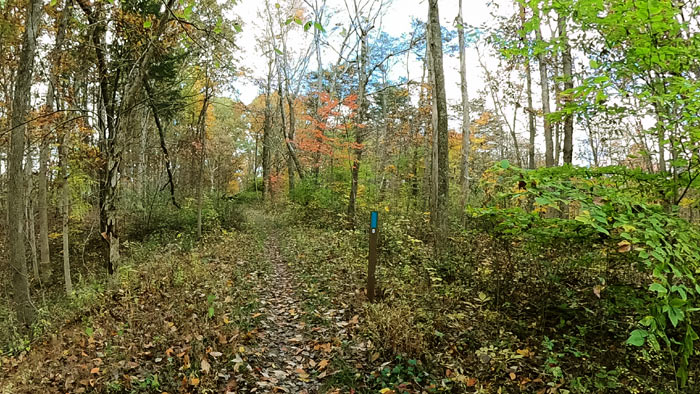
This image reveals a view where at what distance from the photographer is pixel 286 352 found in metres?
4.88

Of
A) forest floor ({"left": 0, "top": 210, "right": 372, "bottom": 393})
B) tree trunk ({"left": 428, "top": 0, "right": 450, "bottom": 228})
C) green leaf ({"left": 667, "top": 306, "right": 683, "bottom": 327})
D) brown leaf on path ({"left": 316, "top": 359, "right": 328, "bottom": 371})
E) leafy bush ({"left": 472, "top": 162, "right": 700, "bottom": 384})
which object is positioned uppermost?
tree trunk ({"left": 428, "top": 0, "right": 450, "bottom": 228})

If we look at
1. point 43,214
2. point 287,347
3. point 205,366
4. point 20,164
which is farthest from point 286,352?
point 43,214

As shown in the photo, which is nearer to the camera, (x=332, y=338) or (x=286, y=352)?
(x=286, y=352)

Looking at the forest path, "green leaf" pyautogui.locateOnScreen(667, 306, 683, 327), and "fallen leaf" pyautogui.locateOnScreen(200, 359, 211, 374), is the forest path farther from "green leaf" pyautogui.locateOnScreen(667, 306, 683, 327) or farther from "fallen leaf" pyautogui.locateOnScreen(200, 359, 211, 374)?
"green leaf" pyautogui.locateOnScreen(667, 306, 683, 327)

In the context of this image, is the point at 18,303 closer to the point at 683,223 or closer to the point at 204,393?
the point at 204,393

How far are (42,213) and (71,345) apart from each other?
8.80 metres

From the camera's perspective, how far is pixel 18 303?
24.9 ft

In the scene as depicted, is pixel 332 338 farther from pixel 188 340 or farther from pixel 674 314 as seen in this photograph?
pixel 674 314

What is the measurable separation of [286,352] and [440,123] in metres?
5.92

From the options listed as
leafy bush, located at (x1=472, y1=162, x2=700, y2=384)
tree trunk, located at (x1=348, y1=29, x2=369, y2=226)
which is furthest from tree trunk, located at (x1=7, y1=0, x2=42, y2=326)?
Answer: tree trunk, located at (x1=348, y1=29, x2=369, y2=226)

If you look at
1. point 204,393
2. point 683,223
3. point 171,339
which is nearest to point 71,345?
point 171,339

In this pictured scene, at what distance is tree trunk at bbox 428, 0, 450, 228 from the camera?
7.95 m

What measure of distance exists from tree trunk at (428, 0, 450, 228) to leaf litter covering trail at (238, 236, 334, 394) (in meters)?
3.87

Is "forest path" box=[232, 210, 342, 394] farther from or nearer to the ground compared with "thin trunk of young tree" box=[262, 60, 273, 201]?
nearer to the ground
